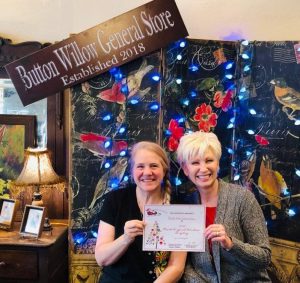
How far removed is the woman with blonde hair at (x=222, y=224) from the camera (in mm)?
1754

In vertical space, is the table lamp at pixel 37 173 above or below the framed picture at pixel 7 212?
above

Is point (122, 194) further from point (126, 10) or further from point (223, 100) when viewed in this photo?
point (126, 10)

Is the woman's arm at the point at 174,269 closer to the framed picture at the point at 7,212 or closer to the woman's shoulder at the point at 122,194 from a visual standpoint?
the woman's shoulder at the point at 122,194

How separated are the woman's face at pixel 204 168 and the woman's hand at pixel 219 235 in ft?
0.76

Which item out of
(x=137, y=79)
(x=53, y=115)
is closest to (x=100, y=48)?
(x=137, y=79)

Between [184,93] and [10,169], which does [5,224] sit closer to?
[10,169]

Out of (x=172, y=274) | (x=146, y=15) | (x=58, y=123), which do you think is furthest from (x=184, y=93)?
(x=172, y=274)

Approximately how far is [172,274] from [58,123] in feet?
4.27

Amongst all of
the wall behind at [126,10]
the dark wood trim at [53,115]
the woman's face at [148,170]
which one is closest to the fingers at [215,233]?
the woman's face at [148,170]

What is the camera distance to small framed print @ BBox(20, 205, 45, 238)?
2.24 meters

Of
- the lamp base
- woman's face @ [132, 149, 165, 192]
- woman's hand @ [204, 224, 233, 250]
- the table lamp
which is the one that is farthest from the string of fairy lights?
woman's hand @ [204, 224, 233, 250]

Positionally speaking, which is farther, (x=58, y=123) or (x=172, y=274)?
(x=58, y=123)

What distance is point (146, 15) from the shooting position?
84.9 inches

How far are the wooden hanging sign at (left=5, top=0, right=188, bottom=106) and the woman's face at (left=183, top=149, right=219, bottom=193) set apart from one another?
2.38 feet
